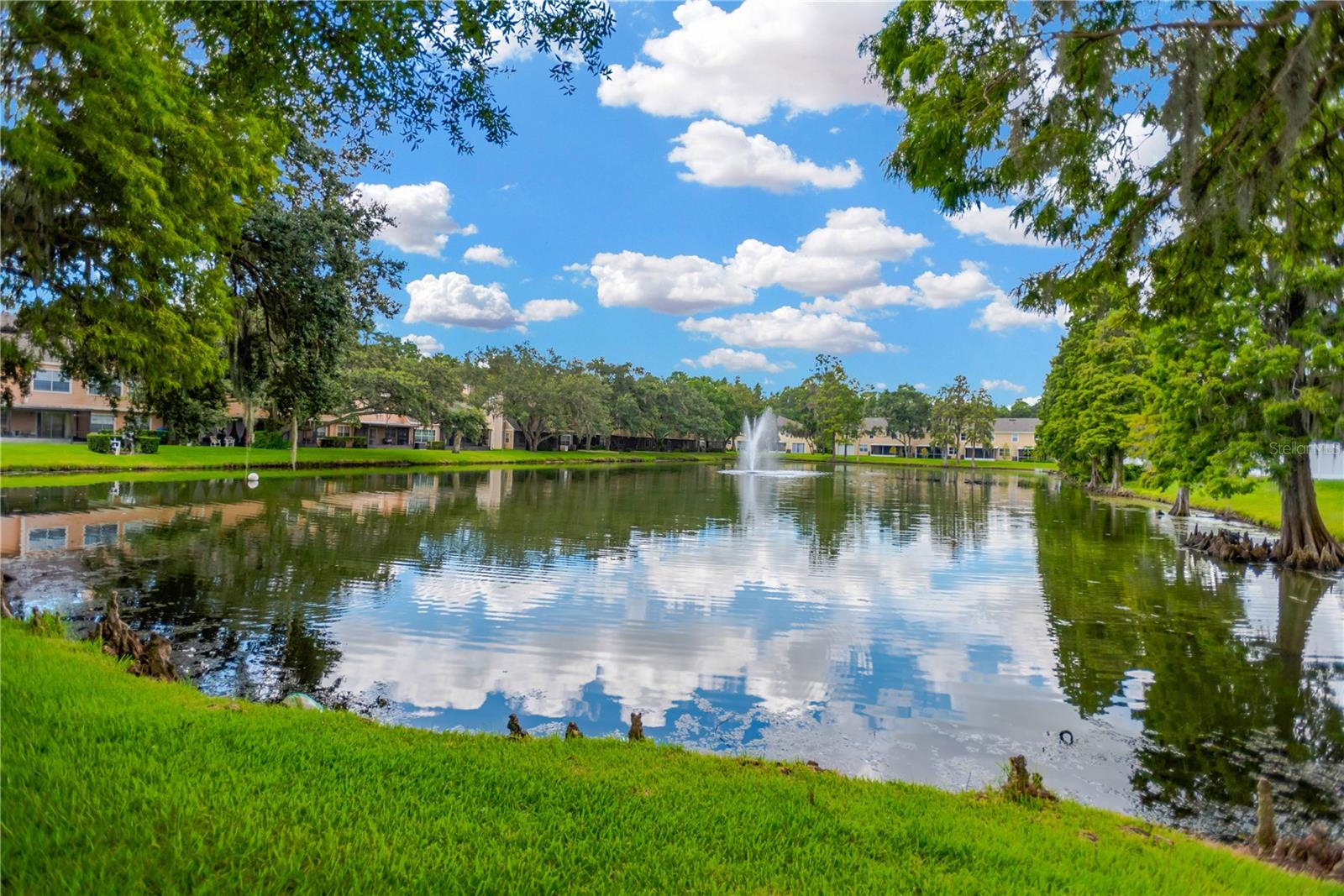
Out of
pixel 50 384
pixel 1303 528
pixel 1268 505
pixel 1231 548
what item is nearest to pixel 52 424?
pixel 50 384

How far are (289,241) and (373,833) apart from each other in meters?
11.9

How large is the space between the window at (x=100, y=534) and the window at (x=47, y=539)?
1.35 feet

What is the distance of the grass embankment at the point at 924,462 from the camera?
85812 millimetres

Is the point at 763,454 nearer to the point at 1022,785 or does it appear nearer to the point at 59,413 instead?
the point at 59,413

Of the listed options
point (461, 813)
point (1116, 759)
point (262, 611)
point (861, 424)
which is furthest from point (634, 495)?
point (861, 424)

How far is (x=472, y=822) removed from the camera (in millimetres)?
3676

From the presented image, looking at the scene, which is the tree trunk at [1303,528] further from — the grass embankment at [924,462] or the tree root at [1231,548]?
the grass embankment at [924,462]

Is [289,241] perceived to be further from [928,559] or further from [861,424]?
[861,424]

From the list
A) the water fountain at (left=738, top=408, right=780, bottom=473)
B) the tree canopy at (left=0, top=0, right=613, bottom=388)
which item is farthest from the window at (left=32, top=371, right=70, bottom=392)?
the water fountain at (left=738, top=408, right=780, bottom=473)

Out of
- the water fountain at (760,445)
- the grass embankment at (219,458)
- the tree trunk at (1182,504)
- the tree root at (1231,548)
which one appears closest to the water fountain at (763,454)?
the water fountain at (760,445)

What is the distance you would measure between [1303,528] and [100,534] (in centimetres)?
2749

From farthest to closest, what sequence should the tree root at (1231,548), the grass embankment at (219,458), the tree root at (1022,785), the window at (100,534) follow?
the grass embankment at (219,458)
the tree root at (1231,548)
the window at (100,534)
the tree root at (1022,785)

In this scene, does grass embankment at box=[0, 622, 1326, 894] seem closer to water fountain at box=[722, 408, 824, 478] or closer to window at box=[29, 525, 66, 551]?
window at box=[29, 525, 66, 551]

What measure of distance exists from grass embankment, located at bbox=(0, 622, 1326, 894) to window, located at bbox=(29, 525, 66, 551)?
11.7 metres
